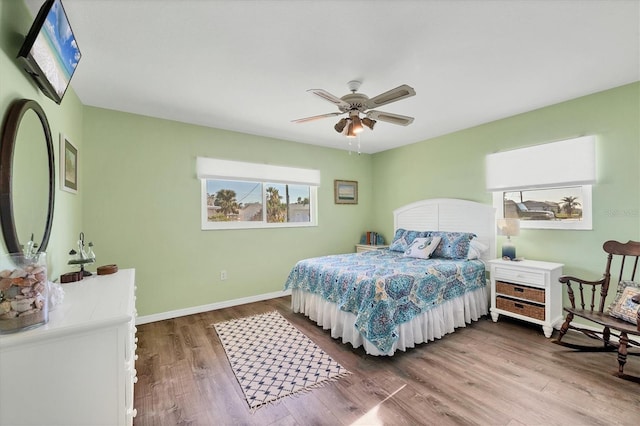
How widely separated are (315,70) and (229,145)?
205cm

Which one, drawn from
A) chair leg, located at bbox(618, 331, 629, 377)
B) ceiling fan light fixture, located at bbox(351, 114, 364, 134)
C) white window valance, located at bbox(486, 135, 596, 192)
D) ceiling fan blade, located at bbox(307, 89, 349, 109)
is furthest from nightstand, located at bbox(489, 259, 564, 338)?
ceiling fan blade, located at bbox(307, 89, 349, 109)

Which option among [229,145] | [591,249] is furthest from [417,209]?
[229,145]

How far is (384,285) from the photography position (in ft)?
7.98

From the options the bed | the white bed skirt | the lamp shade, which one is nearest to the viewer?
the bed

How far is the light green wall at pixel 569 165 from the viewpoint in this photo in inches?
105

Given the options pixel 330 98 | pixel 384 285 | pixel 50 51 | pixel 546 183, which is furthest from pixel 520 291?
pixel 50 51

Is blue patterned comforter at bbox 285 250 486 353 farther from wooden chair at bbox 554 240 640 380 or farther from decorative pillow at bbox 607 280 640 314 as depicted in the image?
decorative pillow at bbox 607 280 640 314

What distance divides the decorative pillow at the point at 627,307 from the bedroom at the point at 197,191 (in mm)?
599

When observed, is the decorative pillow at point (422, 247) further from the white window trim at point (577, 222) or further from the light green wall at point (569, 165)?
the white window trim at point (577, 222)

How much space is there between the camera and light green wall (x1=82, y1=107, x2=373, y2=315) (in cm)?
309

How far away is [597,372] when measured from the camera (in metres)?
2.15

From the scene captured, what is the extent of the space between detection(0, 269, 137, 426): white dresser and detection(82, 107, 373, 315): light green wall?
2.15 metres

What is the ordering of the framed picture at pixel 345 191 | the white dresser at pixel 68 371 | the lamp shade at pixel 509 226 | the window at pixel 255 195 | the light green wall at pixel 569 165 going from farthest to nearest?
the framed picture at pixel 345 191, the window at pixel 255 195, the lamp shade at pixel 509 226, the light green wall at pixel 569 165, the white dresser at pixel 68 371

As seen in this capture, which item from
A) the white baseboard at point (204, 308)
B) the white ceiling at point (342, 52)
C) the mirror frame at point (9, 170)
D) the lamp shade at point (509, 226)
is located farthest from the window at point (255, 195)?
the lamp shade at point (509, 226)
